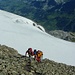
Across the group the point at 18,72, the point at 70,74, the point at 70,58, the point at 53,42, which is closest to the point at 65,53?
Answer: the point at 70,58

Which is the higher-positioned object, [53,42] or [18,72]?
[53,42]

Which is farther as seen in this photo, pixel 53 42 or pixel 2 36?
pixel 53 42

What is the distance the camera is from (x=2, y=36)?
54.2 meters

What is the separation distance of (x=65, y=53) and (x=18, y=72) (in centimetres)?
3652

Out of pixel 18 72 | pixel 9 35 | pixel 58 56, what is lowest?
pixel 18 72

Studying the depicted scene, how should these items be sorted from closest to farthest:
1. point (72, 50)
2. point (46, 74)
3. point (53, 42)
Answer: point (46, 74) → point (72, 50) → point (53, 42)

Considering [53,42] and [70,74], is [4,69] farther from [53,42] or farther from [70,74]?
[53,42]

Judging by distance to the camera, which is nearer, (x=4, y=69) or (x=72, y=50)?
(x=4, y=69)

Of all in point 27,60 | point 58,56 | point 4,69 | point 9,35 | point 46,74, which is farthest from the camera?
point 9,35

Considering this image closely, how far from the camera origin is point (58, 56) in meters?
52.7

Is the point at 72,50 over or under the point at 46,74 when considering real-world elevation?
over

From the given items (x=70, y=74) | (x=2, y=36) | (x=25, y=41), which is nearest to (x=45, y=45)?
(x=25, y=41)

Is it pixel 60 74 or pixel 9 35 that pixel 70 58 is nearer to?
pixel 9 35

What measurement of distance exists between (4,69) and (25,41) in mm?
36836
